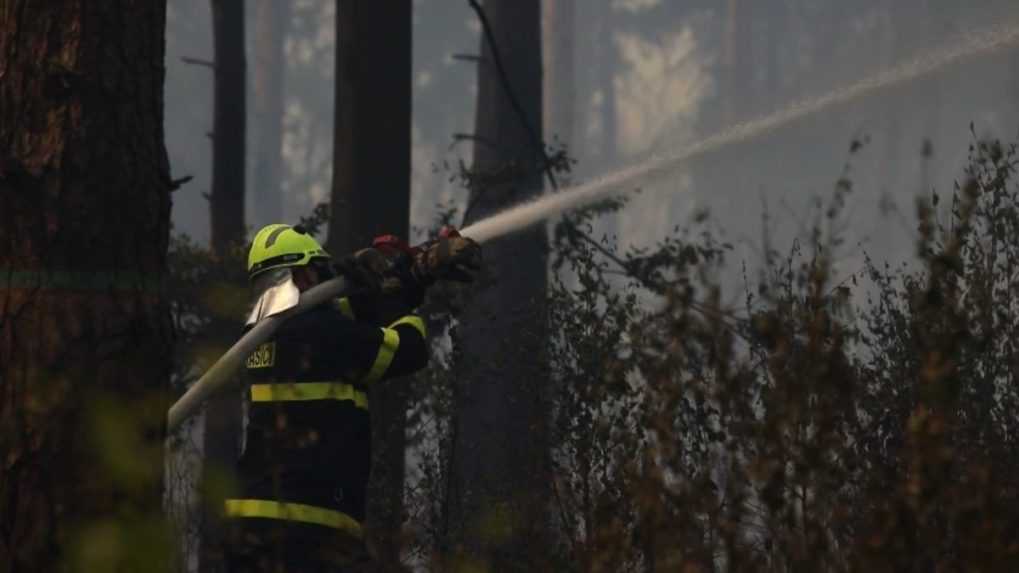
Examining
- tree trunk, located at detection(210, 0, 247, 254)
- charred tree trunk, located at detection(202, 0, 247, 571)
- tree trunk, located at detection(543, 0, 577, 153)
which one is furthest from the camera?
tree trunk, located at detection(543, 0, 577, 153)

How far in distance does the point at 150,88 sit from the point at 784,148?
52770 millimetres

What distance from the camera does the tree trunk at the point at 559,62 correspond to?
43.8 meters

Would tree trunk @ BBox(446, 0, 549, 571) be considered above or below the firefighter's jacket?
above

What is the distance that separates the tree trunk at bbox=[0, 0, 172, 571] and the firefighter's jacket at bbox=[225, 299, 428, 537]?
3.37ft

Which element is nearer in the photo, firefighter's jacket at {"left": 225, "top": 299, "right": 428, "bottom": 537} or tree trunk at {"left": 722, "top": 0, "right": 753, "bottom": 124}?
firefighter's jacket at {"left": 225, "top": 299, "right": 428, "bottom": 537}

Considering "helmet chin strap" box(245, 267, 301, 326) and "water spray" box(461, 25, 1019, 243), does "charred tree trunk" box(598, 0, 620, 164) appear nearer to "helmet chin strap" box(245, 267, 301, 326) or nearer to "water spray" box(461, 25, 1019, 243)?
"water spray" box(461, 25, 1019, 243)

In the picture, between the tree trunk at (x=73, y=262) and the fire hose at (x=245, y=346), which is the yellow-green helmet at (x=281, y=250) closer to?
the fire hose at (x=245, y=346)

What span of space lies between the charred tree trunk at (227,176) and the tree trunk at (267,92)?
3157 cm

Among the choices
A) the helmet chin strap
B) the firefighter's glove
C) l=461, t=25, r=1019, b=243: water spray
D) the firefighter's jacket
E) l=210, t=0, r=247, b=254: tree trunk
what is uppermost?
l=210, t=0, r=247, b=254: tree trunk

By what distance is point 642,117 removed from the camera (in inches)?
2530

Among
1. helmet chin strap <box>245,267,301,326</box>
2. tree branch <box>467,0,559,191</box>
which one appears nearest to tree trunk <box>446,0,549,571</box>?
tree branch <box>467,0,559,191</box>

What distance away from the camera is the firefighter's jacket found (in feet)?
19.2

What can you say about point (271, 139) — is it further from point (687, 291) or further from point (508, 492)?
point (687, 291)

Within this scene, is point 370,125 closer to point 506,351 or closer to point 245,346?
point 506,351
